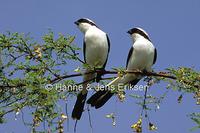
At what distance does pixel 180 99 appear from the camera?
11.6 ft

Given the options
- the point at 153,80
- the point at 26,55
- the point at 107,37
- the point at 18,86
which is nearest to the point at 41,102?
the point at 18,86

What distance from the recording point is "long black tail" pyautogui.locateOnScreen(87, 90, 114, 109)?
4.13m

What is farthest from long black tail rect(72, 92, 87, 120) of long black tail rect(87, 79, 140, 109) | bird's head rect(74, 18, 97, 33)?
bird's head rect(74, 18, 97, 33)

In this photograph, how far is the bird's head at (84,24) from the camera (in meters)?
5.27

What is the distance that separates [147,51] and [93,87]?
84cm

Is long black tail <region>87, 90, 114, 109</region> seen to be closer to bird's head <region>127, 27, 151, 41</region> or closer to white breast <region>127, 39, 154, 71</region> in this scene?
white breast <region>127, 39, 154, 71</region>

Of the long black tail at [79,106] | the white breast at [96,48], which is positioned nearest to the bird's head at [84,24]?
the white breast at [96,48]

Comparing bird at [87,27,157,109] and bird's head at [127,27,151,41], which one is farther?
bird's head at [127,27,151,41]

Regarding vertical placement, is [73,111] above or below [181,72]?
below

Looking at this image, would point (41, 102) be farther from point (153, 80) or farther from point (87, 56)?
point (87, 56)

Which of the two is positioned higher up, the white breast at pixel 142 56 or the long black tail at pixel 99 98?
the white breast at pixel 142 56

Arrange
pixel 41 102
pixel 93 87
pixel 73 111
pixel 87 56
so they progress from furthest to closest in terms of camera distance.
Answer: pixel 87 56 < pixel 73 111 < pixel 93 87 < pixel 41 102

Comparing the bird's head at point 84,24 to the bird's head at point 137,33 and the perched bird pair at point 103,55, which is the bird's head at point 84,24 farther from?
the bird's head at point 137,33

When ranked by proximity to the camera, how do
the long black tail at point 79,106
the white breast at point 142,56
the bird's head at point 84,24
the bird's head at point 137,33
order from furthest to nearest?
the bird's head at point 84,24 < the bird's head at point 137,33 < the white breast at point 142,56 < the long black tail at point 79,106
